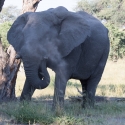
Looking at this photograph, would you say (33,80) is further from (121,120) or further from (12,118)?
(121,120)

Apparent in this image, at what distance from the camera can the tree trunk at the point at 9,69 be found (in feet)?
38.9

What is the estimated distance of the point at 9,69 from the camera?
12.0 m

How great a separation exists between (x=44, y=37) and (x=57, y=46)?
45 centimetres

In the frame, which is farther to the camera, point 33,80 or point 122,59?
point 122,59

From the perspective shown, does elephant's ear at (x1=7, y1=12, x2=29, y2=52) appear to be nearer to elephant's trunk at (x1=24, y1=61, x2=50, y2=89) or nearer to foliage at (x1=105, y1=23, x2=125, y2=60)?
elephant's trunk at (x1=24, y1=61, x2=50, y2=89)

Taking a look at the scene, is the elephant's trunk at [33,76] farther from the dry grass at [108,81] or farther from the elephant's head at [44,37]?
the dry grass at [108,81]

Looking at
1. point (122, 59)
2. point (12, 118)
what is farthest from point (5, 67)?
point (122, 59)

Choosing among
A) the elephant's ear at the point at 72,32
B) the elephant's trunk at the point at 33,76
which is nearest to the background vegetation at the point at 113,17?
the elephant's ear at the point at 72,32

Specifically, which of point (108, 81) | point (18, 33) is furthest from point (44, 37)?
point (108, 81)

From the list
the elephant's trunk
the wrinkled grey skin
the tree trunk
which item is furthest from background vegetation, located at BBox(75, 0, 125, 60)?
the elephant's trunk

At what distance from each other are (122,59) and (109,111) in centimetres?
2885

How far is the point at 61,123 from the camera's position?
23.3 ft

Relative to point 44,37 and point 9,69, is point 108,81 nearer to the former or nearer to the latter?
point 9,69

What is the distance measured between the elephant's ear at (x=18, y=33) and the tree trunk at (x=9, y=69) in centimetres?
221
